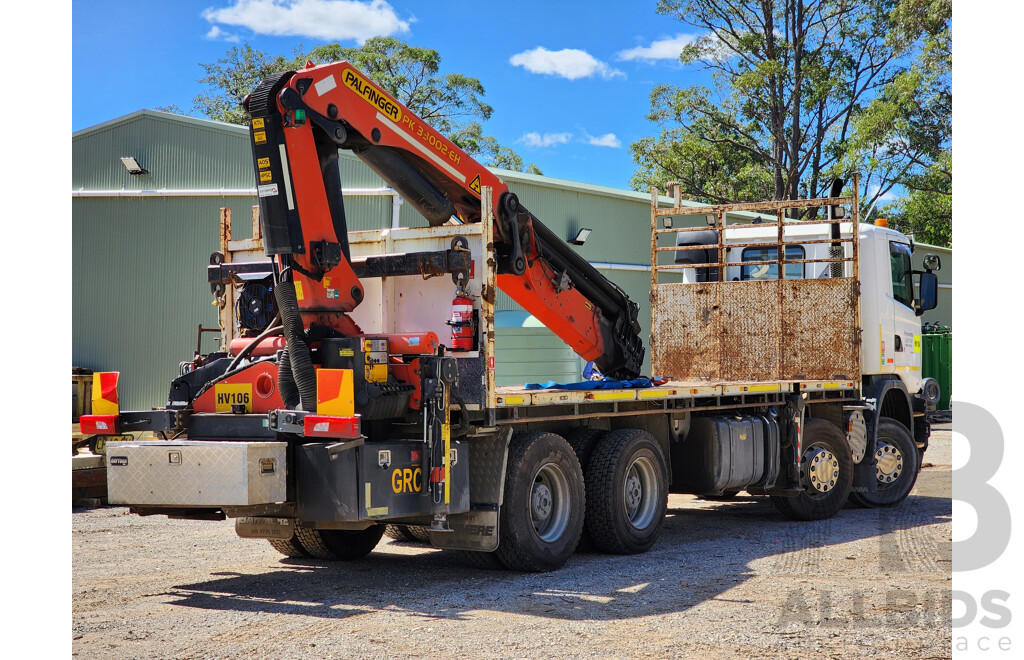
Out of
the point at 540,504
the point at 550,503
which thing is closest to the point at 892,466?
the point at 550,503

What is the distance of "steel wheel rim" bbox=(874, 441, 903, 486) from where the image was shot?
12922 mm

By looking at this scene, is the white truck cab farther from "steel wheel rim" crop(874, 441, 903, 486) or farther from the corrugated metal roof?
the corrugated metal roof

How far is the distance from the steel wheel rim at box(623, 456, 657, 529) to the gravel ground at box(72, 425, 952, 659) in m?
0.33

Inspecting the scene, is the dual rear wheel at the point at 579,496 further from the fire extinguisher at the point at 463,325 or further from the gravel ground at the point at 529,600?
the fire extinguisher at the point at 463,325

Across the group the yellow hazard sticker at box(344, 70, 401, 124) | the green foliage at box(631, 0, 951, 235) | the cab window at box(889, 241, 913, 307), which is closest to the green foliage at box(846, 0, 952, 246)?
the green foliage at box(631, 0, 951, 235)

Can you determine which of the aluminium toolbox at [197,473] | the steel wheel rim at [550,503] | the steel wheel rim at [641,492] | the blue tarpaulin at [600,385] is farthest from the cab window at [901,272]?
the aluminium toolbox at [197,473]

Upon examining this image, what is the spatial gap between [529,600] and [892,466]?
7007 mm

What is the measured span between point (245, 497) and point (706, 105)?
31415mm

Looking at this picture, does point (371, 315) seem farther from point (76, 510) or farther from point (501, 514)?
point (76, 510)

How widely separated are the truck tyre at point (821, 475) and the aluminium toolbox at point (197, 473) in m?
6.49

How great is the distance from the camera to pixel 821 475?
11930mm

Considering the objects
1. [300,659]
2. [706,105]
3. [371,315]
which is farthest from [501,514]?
[706,105]

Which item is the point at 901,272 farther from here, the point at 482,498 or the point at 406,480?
the point at 406,480

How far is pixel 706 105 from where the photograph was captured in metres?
36.2
